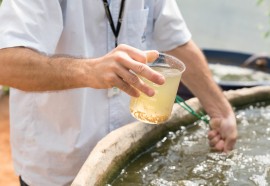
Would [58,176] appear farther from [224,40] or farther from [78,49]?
[224,40]

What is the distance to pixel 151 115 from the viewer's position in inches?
55.4

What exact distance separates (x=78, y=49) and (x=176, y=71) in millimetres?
342

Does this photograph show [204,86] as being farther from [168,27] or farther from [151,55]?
[151,55]

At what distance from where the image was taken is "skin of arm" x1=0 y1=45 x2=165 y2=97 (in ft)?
4.00

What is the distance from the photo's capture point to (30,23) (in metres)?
1.42

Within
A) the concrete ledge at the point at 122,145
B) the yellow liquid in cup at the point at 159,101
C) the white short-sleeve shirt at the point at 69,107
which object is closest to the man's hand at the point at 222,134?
the concrete ledge at the point at 122,145

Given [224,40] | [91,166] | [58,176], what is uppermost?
[91,166]

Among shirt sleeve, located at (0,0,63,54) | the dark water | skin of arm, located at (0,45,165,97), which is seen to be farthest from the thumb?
the dark water

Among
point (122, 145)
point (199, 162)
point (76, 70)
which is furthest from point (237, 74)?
point (76, 70)

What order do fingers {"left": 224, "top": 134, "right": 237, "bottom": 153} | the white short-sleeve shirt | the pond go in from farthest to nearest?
the pond → fingers {"left": 224, "top": 134, "right": 237, "bottom": 153} → the white short-sleeve shirt

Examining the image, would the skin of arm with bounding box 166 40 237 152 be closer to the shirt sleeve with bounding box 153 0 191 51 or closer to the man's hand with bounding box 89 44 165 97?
the shirt sleeve with bounding box 153 0 191 51

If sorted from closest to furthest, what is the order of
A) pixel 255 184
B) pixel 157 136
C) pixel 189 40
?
pixel 255 184 → pixel 157 136 → pixel 189 40

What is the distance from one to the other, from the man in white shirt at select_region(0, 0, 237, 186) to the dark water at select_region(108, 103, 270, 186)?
0.25 feet

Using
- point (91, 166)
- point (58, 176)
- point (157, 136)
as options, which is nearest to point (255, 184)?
point (157, 136)
